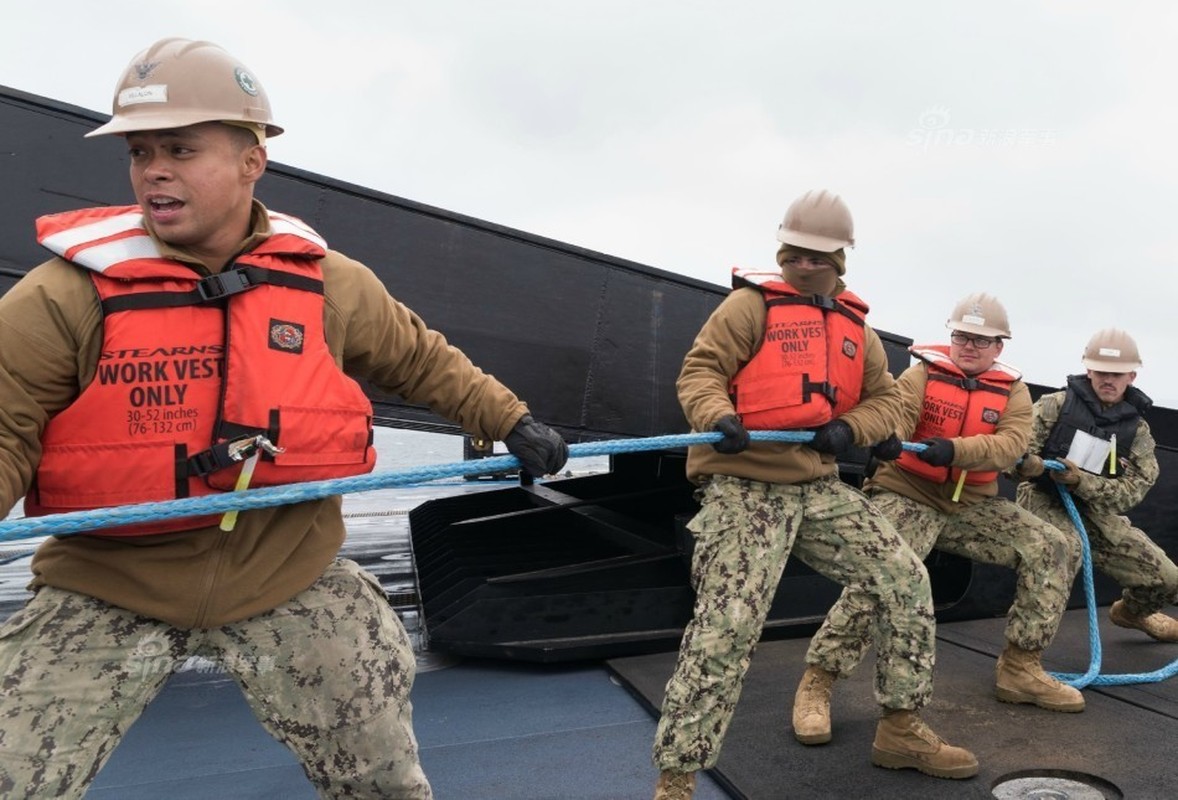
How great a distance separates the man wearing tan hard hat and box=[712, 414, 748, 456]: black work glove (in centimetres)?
272

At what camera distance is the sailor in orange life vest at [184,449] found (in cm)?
153

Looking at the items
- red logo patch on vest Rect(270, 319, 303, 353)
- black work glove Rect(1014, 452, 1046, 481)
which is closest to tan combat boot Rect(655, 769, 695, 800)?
red logo patch on vest Rect(270, 319, 303, 353)

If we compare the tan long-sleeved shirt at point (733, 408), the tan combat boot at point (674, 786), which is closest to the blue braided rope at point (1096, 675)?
the tan long-sleeved shirt at point (733, 408)

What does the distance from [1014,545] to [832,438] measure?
1.74 metres

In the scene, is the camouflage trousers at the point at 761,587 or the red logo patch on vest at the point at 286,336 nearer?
the red logo patch on vest at the point at 286,336

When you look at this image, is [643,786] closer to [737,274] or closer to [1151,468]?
[737,274]

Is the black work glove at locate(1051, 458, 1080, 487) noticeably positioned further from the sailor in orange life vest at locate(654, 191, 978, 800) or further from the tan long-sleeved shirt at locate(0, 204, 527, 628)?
the tan long-sleeved shirt at locate(0, 204, 527, 628)

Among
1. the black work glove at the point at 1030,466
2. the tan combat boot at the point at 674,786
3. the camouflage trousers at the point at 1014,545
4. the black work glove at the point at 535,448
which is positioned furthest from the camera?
the black work glove at the point at 1030,466

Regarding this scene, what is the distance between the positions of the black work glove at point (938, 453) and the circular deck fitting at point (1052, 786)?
128cm

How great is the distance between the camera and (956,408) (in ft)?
13.4

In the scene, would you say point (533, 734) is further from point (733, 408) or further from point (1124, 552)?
point (1124, 552)

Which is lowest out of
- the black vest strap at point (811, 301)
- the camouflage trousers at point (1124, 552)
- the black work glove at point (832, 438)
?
the camouflage trousers at point (1124, 552)

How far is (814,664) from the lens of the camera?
11.7ft

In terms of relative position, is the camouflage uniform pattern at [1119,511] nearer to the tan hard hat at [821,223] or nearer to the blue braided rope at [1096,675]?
the blue braided rope at [1096,675]
